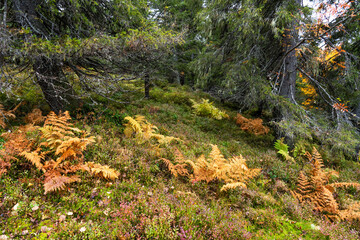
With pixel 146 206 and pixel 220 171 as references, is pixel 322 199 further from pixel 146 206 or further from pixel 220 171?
pixel 146 206

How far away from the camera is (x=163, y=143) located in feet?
19.0

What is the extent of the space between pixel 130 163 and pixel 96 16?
18.7 feet

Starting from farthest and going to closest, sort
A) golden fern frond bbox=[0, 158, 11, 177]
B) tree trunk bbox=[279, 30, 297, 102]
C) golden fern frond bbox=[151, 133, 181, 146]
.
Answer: tree trunk bbox=[279, 30, 297, 102] → golden fern frond bbox=[151, 133, 181, 146] → golden fern frond bbox=[0, 158, 11, 177]

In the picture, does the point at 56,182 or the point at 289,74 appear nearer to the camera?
the point at 56,182

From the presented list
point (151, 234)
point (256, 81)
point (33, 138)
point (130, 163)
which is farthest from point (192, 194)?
point (256, 81)

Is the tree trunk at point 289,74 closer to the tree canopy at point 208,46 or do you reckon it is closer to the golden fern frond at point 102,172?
the tree canopy at point 208,46

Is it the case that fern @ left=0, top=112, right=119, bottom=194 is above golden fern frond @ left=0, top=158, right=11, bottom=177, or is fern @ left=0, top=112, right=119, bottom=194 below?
above

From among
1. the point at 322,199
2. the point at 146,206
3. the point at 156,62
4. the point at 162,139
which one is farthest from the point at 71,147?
the point at 322,199

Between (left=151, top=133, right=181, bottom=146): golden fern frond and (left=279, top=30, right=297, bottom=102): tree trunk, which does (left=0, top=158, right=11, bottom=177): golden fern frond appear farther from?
(left=279, top=30, right=297, bottom=102): tree trunk

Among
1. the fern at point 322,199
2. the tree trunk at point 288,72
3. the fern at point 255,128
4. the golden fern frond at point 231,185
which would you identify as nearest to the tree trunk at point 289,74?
the tree trunk at point 288,72

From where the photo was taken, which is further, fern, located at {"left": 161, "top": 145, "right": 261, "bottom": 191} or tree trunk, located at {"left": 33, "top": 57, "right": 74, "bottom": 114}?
tree trunk, located at {"left": 33, "top": 57, "right": 74, "bottom": 114}

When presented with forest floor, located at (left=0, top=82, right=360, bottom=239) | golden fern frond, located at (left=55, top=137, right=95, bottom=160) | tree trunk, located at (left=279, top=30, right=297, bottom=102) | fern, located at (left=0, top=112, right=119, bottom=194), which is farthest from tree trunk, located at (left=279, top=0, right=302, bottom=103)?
golden fern frond, located at (left=55, top=137, right=95, bottom=160)

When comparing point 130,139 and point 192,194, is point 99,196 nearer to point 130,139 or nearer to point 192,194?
point 192,194

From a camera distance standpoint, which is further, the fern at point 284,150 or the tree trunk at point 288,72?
the tree trunk at point 288,72
